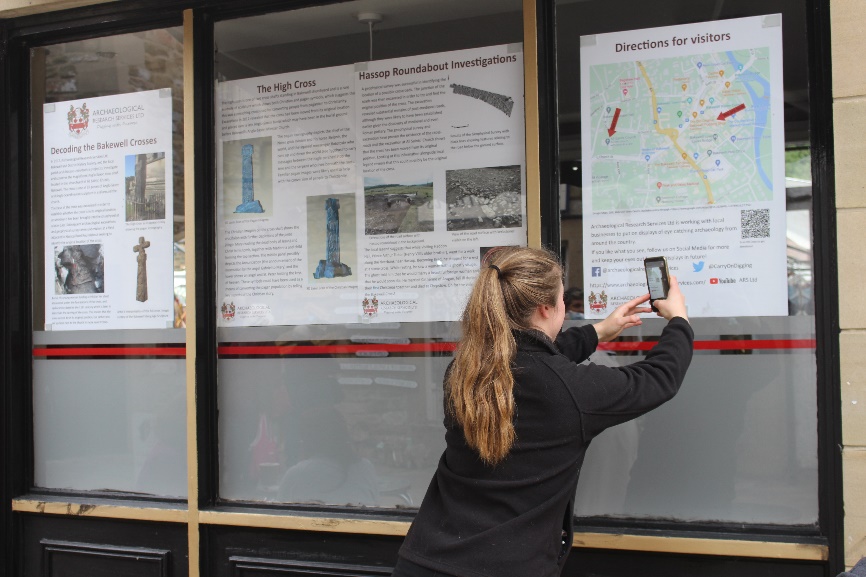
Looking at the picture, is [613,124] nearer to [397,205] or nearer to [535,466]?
[397,205]

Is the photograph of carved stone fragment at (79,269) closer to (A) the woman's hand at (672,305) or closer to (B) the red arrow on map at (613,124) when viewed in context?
(B) the red arrow on map at (613,124)

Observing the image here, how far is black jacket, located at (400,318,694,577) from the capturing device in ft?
7.05

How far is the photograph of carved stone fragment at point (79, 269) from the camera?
4.13 metres

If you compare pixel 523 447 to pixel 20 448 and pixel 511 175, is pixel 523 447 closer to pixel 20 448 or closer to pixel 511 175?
pixel 511 175

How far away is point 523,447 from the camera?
2.17 meters

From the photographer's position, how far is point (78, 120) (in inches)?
165

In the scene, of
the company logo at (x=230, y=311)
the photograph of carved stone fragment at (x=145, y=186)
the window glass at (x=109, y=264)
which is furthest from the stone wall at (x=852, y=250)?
the photograph of carved stone fragment at (x=145, y=186)

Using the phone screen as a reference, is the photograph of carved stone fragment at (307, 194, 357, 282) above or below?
above

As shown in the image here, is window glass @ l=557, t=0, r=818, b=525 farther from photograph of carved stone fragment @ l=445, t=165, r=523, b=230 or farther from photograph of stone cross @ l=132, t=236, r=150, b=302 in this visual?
photograph of stone cross @ l=132, t=236, r=150, b=302

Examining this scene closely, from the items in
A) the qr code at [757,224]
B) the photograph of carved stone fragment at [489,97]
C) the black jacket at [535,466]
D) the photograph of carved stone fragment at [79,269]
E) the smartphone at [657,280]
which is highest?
the photograph of carved stone fragment at [489,97]

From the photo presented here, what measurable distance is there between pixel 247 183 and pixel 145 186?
0.59 meters

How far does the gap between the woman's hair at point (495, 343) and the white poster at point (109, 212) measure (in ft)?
7.42

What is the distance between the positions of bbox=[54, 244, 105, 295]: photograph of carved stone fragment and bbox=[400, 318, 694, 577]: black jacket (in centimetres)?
267

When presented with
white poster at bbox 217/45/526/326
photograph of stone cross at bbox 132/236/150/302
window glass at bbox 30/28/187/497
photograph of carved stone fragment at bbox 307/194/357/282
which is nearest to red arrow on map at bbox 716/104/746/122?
white poster at bbox 217/45/526/326
